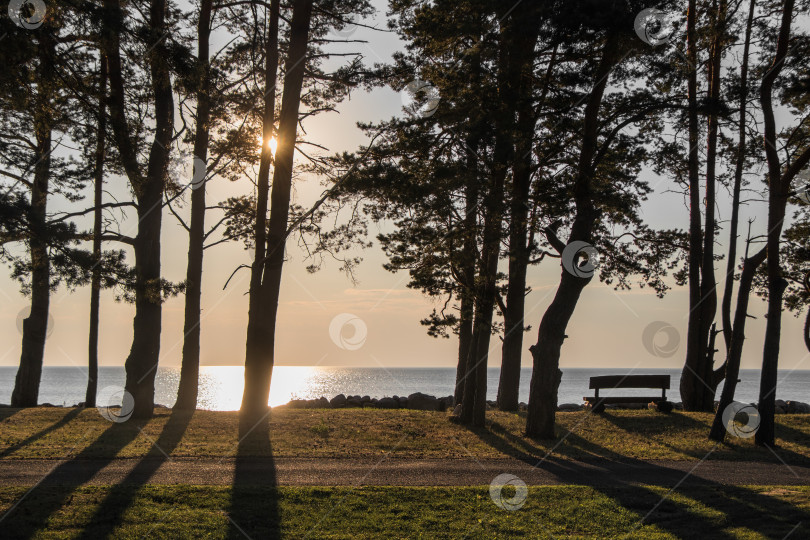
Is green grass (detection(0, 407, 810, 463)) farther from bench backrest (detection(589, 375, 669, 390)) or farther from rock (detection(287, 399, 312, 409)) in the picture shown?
rock (detection(287, 399, 312, 409))

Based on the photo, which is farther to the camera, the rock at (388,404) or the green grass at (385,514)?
the rock at (388,404)

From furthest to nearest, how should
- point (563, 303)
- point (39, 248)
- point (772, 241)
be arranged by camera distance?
point (772, 241) < point (563, 303) < point (39, 248)

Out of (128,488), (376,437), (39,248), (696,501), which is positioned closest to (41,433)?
(39,248)

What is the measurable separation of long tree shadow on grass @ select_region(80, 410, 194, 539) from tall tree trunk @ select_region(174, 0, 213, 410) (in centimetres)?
525

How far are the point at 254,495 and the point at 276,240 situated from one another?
311 inches

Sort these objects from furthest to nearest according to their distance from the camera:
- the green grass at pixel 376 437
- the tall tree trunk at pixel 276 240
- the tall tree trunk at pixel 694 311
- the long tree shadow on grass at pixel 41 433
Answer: the tall tree trunk at pixel 694 311
the tall tree trunk at pixel 276 240
the green grass at pixel 376 437
the long tree shadow on grass at pixel 41 433

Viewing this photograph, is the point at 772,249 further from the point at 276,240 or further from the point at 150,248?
the point at 150,248

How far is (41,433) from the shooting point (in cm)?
1358

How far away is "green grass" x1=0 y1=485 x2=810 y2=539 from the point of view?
7723 mm

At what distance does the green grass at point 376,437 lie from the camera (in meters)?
12.5

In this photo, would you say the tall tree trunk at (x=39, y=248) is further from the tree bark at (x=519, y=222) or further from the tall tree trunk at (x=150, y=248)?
the tree bark at (x=519, y=222)

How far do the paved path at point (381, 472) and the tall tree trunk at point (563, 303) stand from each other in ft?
8.22

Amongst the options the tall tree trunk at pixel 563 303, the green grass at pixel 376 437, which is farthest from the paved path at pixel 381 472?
the tall tree trunk at pixel 563 303

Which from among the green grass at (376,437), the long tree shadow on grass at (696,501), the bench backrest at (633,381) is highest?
the bench backrest at (633,381)
